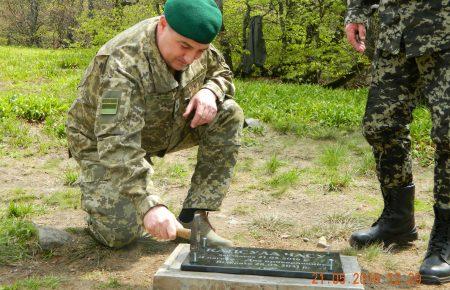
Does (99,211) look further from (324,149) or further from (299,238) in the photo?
(324,149)

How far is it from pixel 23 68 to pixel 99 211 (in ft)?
27.4

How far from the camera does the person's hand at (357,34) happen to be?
10.8 feet

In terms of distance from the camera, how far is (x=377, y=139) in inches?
121

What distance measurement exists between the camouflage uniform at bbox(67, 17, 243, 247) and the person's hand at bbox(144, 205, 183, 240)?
0.07m

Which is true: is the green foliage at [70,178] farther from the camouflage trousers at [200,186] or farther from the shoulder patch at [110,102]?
the shoulder patch at [110,102]

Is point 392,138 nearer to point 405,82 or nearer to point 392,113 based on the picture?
point 392,113

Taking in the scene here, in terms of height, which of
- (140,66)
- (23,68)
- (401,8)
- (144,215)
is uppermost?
(401,8)

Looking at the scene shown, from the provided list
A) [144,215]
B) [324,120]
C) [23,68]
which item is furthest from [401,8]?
[23,68]

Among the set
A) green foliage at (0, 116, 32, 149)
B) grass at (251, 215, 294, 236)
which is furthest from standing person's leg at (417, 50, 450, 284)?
green foliage at (0, 116, 32, 149)

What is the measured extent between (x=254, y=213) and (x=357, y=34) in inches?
55.4

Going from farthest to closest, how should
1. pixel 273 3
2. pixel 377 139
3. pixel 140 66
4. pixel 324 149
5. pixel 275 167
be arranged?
pixel 273 3, pixel 324 149, pixel 275 167, pixel 377 139, pixel 140 66

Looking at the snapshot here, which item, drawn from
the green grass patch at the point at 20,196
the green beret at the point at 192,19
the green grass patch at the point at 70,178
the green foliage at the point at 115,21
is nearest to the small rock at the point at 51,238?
the green grass patch at the point at 20,196

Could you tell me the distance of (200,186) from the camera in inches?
129

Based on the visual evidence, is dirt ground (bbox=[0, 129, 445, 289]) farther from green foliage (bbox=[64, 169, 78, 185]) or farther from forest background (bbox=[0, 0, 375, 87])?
forest background (bbox=[0, 0, 375, 87])
